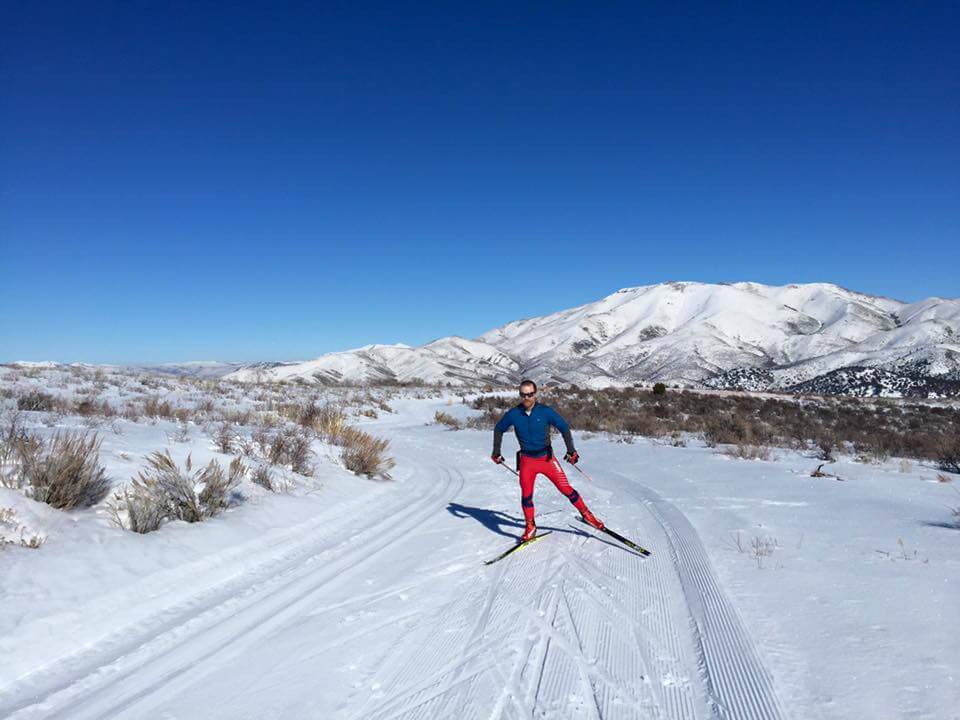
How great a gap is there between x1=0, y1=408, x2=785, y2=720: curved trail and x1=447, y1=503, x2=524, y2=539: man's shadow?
93 centimetres

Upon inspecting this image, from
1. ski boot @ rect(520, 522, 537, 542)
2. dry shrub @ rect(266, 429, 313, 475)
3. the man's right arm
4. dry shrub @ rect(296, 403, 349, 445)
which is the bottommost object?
ski boot @ rect(520, 522, 537, 542)

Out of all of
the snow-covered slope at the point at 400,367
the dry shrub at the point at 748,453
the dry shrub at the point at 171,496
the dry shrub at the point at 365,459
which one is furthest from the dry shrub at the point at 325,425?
the snow-covered slope at the point at 400,367

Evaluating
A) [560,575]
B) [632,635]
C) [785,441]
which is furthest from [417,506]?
[785,441]

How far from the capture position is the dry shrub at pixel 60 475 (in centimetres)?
530

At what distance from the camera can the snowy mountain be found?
75938 millimetres

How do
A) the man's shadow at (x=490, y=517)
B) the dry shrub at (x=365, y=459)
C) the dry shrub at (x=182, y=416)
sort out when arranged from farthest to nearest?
the dry shrub at (x=182, y=416) → the dry shrub at (x=365, y=459) → the man's shadow at (x=490, y=517)

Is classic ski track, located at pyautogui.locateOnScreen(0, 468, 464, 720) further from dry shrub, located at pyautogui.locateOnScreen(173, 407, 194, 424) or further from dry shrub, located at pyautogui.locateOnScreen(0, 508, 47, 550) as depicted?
dry shrub, located at pyautogui.locateOnScreen(173, 407, 194, 424)

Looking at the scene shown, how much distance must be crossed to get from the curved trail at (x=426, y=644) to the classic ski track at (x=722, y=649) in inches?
0.5

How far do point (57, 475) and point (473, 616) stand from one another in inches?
174

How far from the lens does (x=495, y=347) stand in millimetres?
157250

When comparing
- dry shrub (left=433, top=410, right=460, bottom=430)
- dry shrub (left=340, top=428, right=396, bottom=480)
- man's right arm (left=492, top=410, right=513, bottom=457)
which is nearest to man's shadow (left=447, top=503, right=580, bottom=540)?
man's right arm (left=492, top=410, right=513, bottom=457)

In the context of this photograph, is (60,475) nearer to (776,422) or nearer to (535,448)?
(535,448)

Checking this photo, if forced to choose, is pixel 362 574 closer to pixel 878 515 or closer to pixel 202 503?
pixel 202 503

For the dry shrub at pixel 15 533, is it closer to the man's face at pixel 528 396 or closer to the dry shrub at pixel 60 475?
the dry shrub at pixel 60 475
